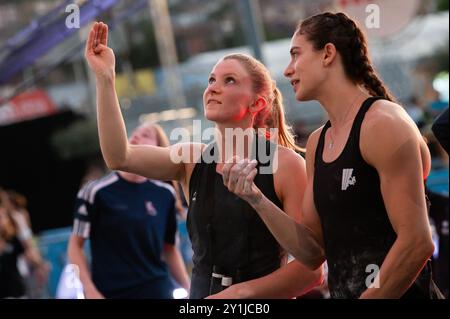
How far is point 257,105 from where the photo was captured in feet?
12.7

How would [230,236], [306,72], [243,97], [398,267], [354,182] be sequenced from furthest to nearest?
1. [243,97]
2. [230,236]
3. [306,72]
4. [354,182]
5. [398,267]

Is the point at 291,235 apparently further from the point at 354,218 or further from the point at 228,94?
the point at 228,94

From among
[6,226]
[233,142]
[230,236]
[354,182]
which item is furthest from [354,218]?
[6,226]

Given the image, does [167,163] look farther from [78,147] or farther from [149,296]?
[78,147]

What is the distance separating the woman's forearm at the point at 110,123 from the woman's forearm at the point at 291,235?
654 millimetres

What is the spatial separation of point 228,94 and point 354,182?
838mm

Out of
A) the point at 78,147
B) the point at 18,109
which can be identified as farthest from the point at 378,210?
the point at 18,109

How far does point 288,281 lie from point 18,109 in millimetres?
20539

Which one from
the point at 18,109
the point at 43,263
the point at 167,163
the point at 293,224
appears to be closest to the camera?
the point at 293,224

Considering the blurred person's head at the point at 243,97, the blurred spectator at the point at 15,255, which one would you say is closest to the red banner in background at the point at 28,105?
the blurred spectator at the point at 15,255

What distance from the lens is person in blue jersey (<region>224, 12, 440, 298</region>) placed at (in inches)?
118

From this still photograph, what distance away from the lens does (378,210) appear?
3094mm

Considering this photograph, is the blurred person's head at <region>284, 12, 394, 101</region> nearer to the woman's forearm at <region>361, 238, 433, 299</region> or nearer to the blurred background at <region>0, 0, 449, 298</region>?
the woman's forearm at <region>361, 238, 433, 299</region>

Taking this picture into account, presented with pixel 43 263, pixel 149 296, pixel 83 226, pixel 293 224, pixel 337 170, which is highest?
pixel 337 170
